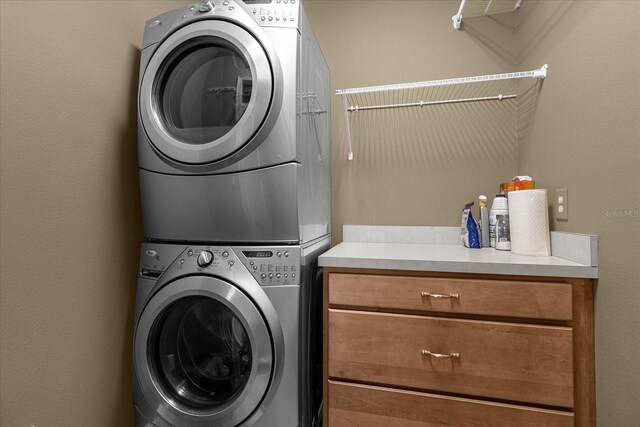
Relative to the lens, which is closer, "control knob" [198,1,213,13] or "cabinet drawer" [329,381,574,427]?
"cabinet drawer" [329,381,574,427]

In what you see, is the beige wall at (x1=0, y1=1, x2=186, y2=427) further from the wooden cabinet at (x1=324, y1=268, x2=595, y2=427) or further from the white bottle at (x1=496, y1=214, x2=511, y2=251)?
the white bottle at (x1=496, y1=214, x2=511, y2=251)

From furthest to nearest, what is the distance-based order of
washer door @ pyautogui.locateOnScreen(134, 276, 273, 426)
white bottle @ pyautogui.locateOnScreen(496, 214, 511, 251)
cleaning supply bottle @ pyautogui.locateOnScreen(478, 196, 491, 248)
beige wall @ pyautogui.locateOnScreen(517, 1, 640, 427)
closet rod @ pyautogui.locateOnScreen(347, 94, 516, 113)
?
closet rod @ pyautogui.locateOnScreen(347, 94, 516, 113)
cleaning supply bottle @ pyautogui.locateOnScreen(478, 196, 491, 248)
white bottle @ pyautogui.locateOnScreen(496, 214, 511, 251)
washer door @ pyautogui.locateOnScreen(134, 276, 273, 426)
beige wall @ pyautogui.locateOnScreen(517, 1, 640, 427)

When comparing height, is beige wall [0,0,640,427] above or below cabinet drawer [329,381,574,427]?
above

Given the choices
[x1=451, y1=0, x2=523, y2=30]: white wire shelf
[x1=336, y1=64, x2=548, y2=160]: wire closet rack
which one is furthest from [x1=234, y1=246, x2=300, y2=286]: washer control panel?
[x1=451, y1=0, x2=523, y2=30]: white wire shelf

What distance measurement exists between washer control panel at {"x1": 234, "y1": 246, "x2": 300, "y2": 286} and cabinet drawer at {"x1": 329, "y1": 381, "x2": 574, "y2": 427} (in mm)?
460

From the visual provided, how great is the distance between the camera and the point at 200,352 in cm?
133

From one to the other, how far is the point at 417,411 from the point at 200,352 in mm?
895

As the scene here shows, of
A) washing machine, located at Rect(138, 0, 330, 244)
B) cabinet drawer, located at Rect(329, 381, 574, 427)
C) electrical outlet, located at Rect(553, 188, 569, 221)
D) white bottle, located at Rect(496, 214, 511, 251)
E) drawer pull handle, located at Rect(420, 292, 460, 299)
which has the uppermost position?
washing machine, located at Rect(138, 0, 330, 244)

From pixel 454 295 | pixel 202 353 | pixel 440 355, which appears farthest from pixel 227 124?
pixel 440 355

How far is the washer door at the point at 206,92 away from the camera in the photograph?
117 centimetres

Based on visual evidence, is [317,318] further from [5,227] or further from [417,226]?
[5,227]

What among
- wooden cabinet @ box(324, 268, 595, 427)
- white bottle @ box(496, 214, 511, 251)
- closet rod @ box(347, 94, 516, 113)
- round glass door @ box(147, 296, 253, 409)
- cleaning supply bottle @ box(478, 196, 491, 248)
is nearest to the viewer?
wooden cabinet @ box(324, 268, 595, 427)

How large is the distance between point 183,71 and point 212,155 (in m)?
0.44

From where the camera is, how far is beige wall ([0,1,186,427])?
0.98 m
